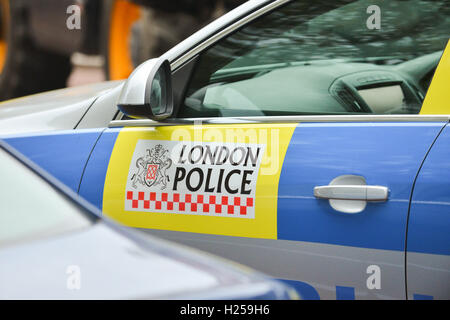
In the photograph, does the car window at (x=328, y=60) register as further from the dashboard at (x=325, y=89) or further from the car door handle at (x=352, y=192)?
the car door handle at (x=352, y=192)

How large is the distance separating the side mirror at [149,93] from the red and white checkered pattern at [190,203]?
24cm

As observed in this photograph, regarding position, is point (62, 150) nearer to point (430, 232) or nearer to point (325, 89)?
point (325, 89)

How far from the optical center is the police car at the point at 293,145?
1882 millimetres

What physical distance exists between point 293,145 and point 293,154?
30 mm

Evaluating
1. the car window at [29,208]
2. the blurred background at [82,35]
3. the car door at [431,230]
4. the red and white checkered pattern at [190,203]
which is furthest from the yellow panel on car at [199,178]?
the blurred background at [82,35]

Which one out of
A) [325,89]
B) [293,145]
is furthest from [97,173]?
[325,89]

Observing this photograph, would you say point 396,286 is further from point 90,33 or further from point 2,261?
point 90,33

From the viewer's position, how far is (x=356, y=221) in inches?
75.5

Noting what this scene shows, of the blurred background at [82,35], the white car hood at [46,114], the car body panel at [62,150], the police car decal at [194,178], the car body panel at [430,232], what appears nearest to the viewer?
the car body panel at [430,232]

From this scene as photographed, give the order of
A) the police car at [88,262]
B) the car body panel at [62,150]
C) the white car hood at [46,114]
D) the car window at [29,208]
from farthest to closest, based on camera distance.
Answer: the white car hood at [46,114]
the car body panel at [62,150]
the car window at [29,208]
the police car at [88,262]

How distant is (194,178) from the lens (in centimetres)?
213

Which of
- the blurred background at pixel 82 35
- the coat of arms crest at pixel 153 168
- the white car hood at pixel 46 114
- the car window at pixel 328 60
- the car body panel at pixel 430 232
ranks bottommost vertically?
the car body panel at pixel 430 232

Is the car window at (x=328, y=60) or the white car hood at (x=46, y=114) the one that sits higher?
the car window at (x=328, y=60)
